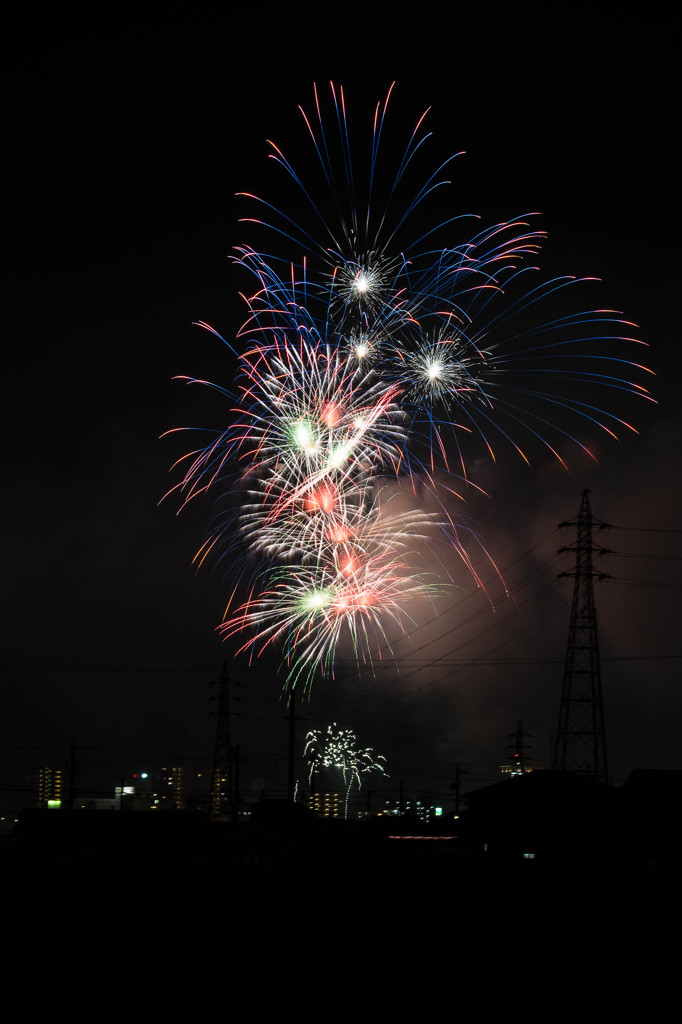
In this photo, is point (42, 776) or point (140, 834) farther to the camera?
point (42, 776)

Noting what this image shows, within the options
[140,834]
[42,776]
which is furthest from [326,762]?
[42,776]

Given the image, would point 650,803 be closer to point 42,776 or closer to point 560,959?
point 560,959

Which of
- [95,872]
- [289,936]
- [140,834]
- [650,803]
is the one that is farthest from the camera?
A: [140,834]

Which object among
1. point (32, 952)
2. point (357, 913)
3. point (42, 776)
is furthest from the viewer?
point (42, 776)

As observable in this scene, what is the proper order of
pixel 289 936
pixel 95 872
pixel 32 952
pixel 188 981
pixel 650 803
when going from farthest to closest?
pixel 650 803, pixel 95 872, pixel 289 936, pixel 32 952, pixel 188 981

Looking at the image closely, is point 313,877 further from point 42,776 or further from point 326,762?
point 42,776

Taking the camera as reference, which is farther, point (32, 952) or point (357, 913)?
point (357, 913)

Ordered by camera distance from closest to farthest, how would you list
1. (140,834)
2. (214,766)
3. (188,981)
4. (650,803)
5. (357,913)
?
(188,981) < (357,913) < (650,803) < (140,834) < (214,766)

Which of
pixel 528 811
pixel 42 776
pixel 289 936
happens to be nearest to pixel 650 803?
pixel 528 811
